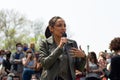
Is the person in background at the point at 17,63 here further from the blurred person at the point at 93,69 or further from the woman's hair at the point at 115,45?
the woman's hair at the point at 115,45

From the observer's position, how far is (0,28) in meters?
70.8

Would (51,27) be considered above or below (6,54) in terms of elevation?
above

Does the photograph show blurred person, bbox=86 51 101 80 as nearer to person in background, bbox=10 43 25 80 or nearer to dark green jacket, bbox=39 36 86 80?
person in background, bbox=10 43 25 80

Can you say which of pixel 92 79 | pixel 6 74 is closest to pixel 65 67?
pixel 92 79

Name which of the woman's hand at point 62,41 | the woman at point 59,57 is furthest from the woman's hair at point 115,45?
the woman's hand at point 62,41

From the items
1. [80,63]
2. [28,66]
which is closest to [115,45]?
[80,63]

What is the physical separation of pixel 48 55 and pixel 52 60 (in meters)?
0.21

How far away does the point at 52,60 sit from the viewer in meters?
5.91

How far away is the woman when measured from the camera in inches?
233

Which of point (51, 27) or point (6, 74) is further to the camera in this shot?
point (6, 74)

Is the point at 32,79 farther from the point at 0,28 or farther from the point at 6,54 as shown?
the point at 0,28

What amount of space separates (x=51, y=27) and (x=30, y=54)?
1051 cm

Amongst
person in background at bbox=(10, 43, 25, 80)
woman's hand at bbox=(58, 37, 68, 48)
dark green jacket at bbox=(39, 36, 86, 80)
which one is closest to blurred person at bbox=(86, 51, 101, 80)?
person in background at bbox=(10, 43, 25, 80)

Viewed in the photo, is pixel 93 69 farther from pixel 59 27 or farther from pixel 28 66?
pixel 59 27
